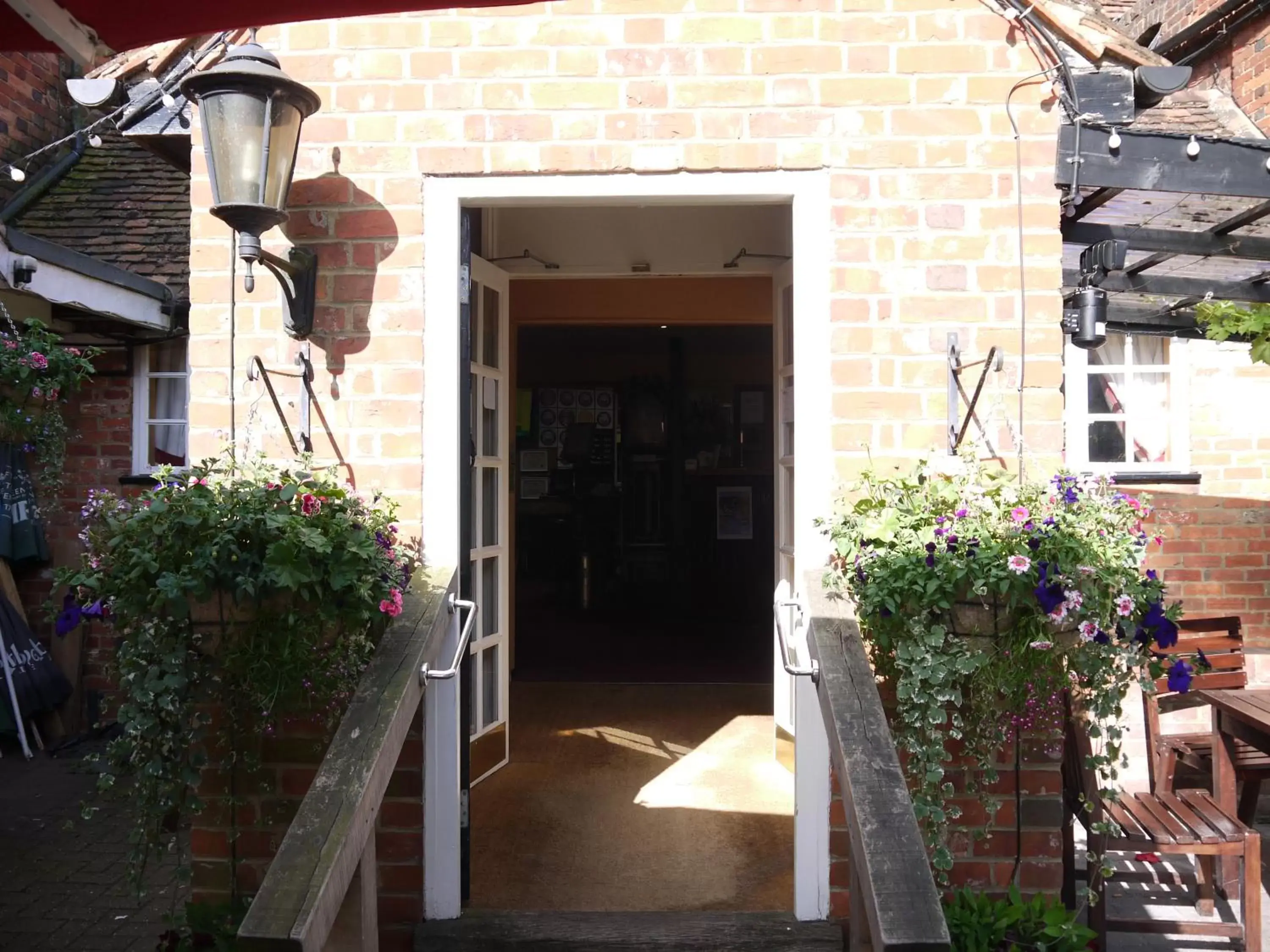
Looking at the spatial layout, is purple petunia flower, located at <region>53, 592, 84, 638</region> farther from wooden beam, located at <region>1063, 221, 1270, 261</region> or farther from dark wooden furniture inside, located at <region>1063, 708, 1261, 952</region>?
wooden beam, located at <region>1063, 221, 1270, 261</region>

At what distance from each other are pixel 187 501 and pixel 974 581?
188 cm

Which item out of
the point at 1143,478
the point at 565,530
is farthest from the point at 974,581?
the point at 565,530

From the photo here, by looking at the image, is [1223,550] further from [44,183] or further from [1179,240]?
[44,183]

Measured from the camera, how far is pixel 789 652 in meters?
3.09

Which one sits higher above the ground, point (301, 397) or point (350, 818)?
point (301, 397)

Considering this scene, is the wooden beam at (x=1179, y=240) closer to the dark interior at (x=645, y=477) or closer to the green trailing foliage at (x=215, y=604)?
the green trailing foliage at (x=215, y=604)

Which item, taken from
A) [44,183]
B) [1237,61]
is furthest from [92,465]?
[1237,61]

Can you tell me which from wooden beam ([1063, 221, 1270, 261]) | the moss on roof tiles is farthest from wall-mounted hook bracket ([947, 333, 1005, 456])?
the moss on roof tiles

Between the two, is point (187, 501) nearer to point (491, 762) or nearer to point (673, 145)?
point (673, 145)

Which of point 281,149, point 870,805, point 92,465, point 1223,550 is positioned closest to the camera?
point 870,805

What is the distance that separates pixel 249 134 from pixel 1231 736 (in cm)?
422

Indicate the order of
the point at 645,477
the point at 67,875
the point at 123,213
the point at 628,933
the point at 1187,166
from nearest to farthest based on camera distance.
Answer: the point at 628,933, the point at 1187,166, the point at 67,875, the point at 123,213, the point at 645,477

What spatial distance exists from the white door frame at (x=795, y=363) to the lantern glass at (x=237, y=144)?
520 mm

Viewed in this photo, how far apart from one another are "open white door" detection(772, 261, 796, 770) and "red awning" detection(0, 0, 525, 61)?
231 centimetres
